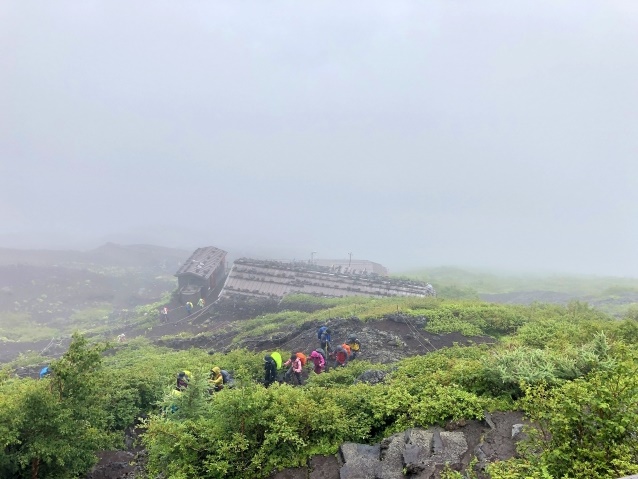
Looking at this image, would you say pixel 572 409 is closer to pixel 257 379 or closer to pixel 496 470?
pixel 496 470

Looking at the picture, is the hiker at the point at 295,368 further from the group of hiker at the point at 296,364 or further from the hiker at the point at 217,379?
the hiker at the point at 217,379

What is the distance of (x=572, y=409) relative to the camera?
5.27 metres

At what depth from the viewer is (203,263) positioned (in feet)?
168

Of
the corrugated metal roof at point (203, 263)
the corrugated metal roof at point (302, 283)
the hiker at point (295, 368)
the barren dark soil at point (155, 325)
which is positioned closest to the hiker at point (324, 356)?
the hiker at point (295, 368)

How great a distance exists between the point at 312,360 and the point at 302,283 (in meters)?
27.7

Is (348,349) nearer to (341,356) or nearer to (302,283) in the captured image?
(341,356)

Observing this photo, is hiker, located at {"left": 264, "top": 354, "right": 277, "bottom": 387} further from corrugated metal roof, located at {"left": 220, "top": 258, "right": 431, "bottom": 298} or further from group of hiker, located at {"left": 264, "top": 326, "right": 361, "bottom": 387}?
corrugated metal roof, located at {"left": 220, "top": 258, "right": 431, "bottom": 298}

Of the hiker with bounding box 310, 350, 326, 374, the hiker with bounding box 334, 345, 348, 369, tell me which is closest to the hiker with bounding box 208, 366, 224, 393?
the hiker with bounding box 310, 350, 326, 374

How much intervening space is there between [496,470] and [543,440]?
95 cm

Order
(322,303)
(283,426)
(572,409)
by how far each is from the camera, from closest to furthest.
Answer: (572,409) → (283,426) → (322,303)

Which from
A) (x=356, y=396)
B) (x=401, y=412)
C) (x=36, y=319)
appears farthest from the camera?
(x=36, y=319)

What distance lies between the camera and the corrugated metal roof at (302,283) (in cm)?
4153

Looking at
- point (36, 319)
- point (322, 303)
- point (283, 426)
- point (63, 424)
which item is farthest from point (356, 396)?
point (36, 319)

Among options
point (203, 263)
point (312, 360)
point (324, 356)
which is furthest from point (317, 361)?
point (203, 263)
